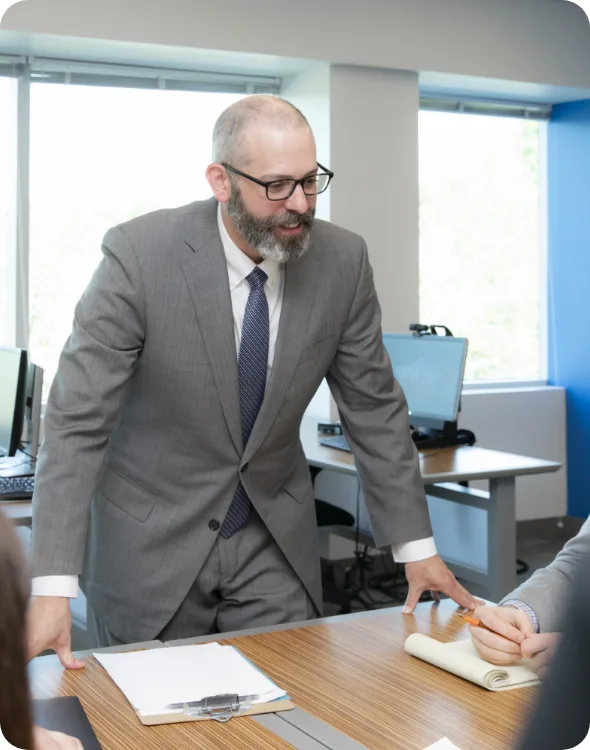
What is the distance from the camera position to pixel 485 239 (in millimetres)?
6406

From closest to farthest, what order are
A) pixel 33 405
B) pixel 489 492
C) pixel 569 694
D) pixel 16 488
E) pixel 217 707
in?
pixel 569 694
pixel 217 707
pixel 16 488
pixel 33 405
pixel 489 492

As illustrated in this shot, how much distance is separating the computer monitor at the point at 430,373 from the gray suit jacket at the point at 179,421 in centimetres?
230

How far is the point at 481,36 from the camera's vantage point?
5.67m

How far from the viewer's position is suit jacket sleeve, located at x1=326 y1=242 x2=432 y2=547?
197cm

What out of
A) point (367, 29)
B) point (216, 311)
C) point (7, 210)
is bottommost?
point (216, 311)

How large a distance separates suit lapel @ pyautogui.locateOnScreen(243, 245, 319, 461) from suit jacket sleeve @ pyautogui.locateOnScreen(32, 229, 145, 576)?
10.3 inches

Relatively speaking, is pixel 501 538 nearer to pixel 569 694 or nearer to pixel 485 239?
pixel 485 239

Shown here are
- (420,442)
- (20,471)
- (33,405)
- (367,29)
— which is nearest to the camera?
(20,471)

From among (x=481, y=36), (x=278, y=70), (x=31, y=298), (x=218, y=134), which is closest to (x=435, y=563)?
(x=218, y=134)

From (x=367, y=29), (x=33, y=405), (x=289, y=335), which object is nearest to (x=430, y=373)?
(x=33, y=405)

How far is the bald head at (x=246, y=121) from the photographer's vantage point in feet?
5.96

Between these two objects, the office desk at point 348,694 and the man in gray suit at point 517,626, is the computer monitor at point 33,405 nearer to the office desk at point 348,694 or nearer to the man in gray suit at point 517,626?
the office desk at point 348,694

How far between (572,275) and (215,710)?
18.1 feet

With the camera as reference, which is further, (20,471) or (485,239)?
(485,239)
